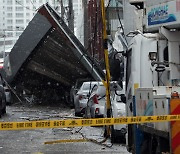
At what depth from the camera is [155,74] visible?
26.6 ft

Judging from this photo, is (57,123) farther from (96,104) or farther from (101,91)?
(101,91)

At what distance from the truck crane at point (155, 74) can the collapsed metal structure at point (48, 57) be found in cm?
1264

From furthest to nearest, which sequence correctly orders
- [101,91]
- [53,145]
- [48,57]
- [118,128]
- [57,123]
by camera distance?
[48,57] < [101,91] < [118,128] < [53,145] < [57,123]

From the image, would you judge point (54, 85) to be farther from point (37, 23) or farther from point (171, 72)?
point (171, 72)

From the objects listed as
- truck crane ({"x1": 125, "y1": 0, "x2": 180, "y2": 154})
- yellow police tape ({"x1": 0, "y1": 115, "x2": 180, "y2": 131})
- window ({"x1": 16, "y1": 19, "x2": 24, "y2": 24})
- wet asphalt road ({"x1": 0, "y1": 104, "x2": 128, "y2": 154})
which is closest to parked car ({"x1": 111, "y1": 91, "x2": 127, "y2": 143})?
wet asphalt road ({"x1": 0, "y1": 104, "x2": 128, "y2": 154})

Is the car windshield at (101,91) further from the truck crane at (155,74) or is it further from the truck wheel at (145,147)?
the truck wheel at (145,147)

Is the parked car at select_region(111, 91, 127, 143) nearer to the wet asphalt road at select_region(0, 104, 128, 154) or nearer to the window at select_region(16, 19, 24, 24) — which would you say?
the wet asphalt road at select_region(0, 104, 128, 154)

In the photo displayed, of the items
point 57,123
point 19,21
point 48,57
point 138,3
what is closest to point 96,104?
point 138,3

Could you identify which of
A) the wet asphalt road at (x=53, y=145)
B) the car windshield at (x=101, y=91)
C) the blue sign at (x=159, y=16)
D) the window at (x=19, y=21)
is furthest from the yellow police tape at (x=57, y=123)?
the window at (x=19, y=21)

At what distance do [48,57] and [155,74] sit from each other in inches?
668

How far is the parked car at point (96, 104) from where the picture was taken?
16.1 meters

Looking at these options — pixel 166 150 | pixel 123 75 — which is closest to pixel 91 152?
pixel 123 75

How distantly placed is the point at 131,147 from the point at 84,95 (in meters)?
11.9

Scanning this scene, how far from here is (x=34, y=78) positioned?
27.6 m
